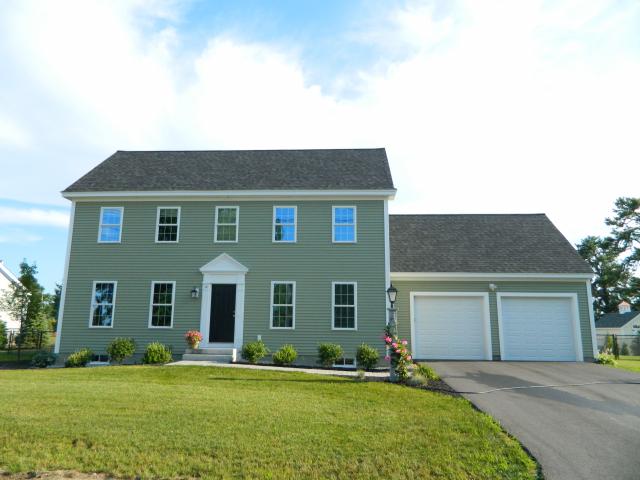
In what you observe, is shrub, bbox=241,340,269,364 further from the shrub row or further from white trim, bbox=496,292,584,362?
white trim, bbox=496,292,584,362

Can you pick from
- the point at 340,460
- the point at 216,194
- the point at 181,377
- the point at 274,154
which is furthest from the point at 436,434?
the point at 274,154

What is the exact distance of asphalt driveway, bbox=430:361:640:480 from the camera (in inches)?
219

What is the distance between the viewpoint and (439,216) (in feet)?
67.2

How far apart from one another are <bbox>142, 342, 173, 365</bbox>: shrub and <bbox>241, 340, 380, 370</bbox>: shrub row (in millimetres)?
2551

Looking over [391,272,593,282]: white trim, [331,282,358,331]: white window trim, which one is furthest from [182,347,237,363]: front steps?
[391,272,593,282]: white trim

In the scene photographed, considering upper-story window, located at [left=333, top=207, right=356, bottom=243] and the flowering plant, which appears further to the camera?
upper-story window, located at [left=333, top=207, right=356, bottom=243]

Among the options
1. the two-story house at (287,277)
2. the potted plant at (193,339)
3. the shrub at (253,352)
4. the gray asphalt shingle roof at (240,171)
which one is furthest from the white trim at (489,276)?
the potted plant at (193,339)

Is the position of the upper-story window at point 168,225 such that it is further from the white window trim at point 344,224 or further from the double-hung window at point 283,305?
the white window trim at point 344,224

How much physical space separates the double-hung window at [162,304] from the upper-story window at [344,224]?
20.9ft

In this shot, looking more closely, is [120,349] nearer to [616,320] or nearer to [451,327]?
[451,327]

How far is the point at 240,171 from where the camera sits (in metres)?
17.6

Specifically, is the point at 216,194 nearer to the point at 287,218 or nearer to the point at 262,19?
the point at 287,218

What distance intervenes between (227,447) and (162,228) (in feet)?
39.8

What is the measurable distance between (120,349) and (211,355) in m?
3.10
